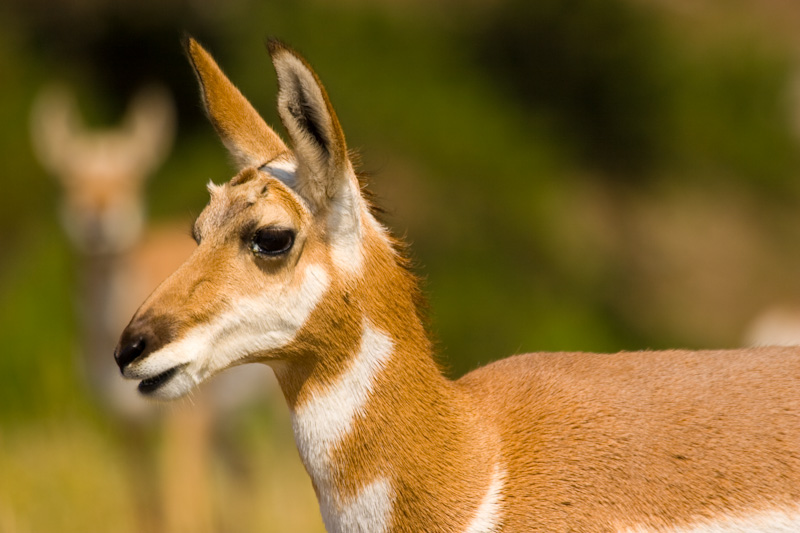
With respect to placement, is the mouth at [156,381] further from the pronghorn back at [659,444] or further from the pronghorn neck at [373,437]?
the pronghorn back at [659,444]

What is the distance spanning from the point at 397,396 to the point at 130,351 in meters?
0.78

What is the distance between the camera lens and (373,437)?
321 cm

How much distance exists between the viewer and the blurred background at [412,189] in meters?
8.71

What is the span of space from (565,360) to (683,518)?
2.20 feet

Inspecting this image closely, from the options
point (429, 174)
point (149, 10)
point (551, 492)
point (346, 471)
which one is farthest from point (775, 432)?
point (149, 10)

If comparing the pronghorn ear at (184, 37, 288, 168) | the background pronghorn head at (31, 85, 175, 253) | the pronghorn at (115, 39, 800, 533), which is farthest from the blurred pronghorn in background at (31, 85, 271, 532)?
the pronghorn at (115, 39, 800, 533)

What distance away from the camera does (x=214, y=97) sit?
139 inches

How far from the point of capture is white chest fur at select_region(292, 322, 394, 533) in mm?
3176

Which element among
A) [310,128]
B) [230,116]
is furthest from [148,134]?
[310,128]

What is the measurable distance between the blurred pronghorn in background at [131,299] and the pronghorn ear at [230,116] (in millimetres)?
4781

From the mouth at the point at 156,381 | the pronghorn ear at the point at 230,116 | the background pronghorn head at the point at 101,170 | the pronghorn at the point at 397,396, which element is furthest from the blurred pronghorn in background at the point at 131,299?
the pronghorn at the point at 397,396

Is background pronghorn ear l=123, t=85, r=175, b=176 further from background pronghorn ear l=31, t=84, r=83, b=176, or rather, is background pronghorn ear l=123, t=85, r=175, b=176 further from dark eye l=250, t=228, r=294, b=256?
dark eye l=250, t=228, r=294, b=256

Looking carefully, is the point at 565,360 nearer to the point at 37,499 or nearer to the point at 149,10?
the point at 37,499

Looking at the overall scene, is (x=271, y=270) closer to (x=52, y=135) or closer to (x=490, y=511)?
(x=490, y=511)
